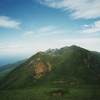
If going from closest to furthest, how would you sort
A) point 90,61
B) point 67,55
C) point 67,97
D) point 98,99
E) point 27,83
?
point 98,99
point 67,97
point 27,83
point 90,61
point 67,55

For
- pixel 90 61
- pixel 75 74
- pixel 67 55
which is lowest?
pixel 75 74

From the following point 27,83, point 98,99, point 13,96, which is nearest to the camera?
point 98,99

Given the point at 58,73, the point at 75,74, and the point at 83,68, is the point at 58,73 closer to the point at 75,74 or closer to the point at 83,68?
the point at 75,74

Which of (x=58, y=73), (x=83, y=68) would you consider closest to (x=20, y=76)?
(x=58, y=73)

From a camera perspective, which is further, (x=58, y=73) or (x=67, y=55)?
(x=67, y=55)

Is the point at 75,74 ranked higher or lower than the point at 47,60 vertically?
lower

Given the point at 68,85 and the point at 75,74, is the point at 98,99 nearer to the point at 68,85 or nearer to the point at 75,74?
the point at 68,85

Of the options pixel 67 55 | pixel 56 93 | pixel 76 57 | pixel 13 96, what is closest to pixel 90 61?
pixel 76 57
